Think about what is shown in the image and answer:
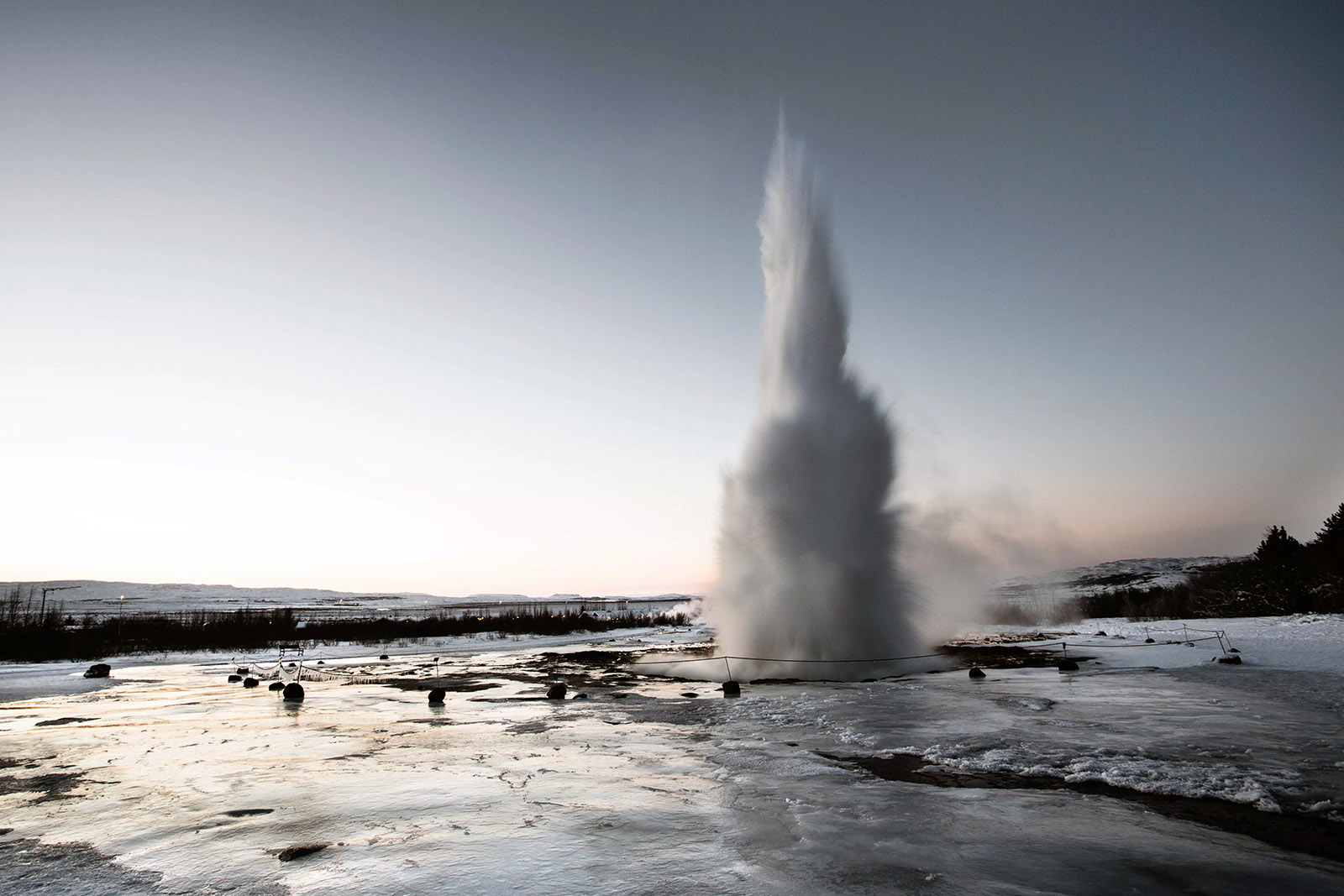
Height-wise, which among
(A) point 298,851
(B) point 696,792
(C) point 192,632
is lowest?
(C) point 192,632

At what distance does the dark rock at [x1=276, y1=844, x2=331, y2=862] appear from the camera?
597 centimetres

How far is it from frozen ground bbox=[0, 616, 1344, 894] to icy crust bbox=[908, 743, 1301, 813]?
5 cm

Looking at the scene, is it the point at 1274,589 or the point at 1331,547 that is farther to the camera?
the point at 1274,589

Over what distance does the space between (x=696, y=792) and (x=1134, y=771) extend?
5534mm

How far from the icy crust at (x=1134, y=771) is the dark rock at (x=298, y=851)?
766cm

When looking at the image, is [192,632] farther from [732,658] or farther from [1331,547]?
[1331,547]

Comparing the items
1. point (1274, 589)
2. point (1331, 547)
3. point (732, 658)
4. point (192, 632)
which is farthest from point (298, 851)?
point (1274, 589)

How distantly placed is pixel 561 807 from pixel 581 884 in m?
2.39

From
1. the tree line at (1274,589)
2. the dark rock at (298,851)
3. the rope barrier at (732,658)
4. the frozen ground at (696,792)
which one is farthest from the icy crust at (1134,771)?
the tree line at (1274,589)

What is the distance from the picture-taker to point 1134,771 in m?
8.55

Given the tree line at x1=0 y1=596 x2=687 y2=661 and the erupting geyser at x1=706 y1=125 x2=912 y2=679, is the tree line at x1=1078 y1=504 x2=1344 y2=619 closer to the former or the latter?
the erupting geyser at x1=706 y1=125 x2=912 y2=679

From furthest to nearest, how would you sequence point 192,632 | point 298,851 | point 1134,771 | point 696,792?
point 192,632
point 1134,771
point 696,792
point 298,851

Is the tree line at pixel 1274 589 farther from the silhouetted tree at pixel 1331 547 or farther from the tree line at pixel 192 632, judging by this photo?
the tree line at pixel 192 632

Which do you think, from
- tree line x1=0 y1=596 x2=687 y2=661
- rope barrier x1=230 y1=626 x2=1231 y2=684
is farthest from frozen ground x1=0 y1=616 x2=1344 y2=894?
tree line x1=0 y1=596 x2=687 y2=661
